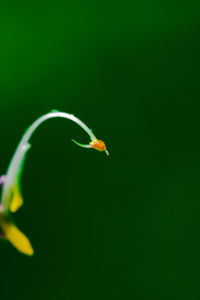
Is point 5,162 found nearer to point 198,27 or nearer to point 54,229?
point 54,229

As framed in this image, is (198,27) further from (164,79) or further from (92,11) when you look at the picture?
(92,11)

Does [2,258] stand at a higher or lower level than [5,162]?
lower

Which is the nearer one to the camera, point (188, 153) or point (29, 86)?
point (29, 86)

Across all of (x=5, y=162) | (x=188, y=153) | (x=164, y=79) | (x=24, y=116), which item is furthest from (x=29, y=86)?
(x=188, y=153)

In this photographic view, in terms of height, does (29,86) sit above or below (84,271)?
above

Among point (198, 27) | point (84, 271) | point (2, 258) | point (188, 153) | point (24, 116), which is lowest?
point (84, 271)

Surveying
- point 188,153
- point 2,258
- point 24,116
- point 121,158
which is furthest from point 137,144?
point 2,258
